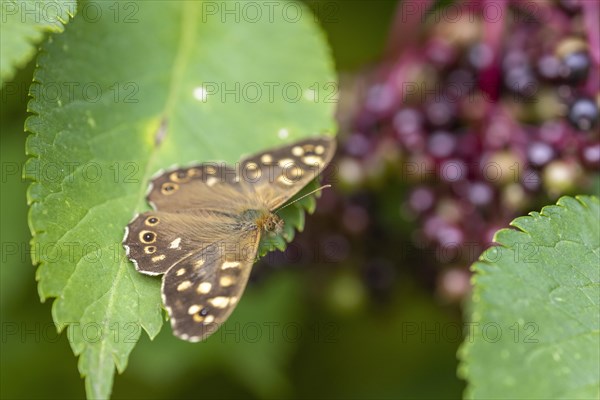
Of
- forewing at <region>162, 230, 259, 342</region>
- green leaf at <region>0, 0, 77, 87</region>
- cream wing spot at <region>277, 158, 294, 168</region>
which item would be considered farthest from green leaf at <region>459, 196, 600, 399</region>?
green leaf at <region>0, 0, 77, 87</region>

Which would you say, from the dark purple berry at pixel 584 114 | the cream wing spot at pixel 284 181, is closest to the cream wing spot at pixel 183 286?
the cream wing spot at pixel 284 181

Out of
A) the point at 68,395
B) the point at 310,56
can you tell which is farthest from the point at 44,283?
the point at 68,395

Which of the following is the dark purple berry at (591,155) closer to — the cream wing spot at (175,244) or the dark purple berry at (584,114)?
the dark purple berry at (584,114)

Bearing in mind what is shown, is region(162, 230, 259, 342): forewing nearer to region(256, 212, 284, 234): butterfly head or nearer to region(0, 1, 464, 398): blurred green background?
region(256, 212, 284, 234): butterfly head

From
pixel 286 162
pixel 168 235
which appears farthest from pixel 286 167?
pixel 168 235

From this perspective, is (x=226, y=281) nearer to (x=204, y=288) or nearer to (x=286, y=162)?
(x=204, y=288)
